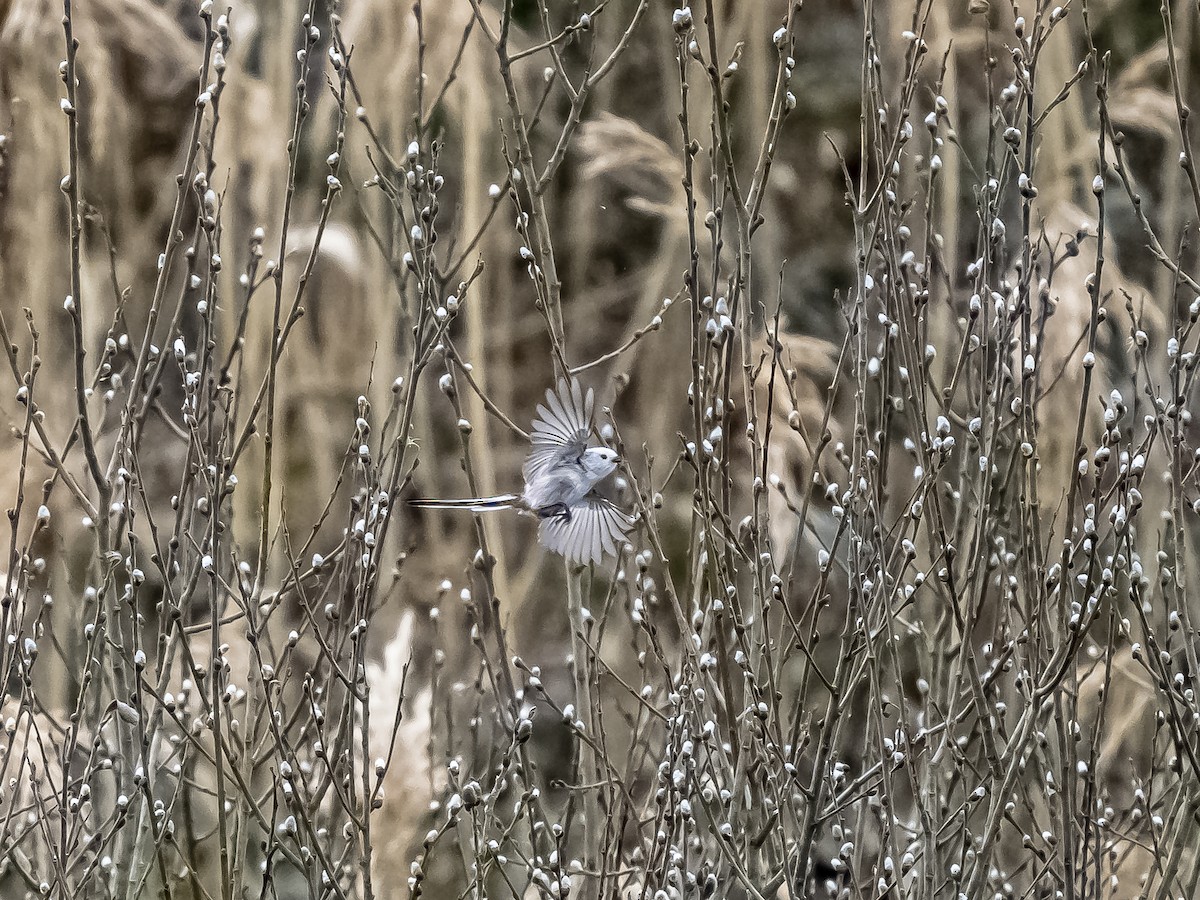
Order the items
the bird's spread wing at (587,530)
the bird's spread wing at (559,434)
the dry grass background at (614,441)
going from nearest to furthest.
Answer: the dry grass background at (614,441) < the bird's spread wing at (587,530) < the bird's spread wing at (559,434)

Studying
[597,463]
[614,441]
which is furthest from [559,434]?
[614,441]

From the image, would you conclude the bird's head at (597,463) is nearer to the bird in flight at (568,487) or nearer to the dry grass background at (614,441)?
the bird in flight at (568,487)

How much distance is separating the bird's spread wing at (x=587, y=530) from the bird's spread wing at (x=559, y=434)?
74mm

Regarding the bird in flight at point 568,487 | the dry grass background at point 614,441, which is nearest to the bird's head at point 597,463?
the bird in flight at point 568,487

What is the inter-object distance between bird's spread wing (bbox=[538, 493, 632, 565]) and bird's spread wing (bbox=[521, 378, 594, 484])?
0.07 m

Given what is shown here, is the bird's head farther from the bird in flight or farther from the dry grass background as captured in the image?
the dry grass background

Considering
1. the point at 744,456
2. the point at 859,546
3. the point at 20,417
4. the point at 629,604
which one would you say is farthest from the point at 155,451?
the point at 859,546

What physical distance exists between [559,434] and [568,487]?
0.08 m

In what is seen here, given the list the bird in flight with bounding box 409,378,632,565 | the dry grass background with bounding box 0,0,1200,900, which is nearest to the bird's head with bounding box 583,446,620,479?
the bird in flight with bounding box 409,378,632,565

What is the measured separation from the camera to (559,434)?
1798 mm

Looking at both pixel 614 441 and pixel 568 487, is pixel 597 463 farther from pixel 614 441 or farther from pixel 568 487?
pixel 614 441

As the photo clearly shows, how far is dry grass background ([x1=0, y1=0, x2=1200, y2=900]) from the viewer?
1373 millimetres

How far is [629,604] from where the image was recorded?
2115mm

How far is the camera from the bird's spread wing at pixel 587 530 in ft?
5.32
